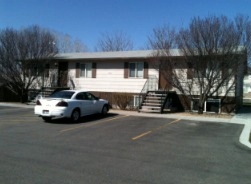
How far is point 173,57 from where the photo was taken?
19641 millimetres

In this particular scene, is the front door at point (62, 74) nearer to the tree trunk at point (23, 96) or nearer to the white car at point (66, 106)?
the tree trunk at point (23, 96)

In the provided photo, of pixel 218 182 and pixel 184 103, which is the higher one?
pixel 184 103

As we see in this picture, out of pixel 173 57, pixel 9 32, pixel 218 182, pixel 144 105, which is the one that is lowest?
pixel 218 182

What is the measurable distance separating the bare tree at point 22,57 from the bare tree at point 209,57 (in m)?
12.2

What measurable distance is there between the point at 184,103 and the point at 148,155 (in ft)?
43.7

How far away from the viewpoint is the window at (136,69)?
22997 millimetres

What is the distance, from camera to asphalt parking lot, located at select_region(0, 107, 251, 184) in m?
6.23

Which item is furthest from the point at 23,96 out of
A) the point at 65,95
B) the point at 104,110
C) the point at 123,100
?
the point at 65,95

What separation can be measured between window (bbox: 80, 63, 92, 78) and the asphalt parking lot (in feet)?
39.0

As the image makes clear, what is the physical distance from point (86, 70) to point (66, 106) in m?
11.6

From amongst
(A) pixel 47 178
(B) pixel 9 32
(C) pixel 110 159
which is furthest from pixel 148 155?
(B) pixel 9 32

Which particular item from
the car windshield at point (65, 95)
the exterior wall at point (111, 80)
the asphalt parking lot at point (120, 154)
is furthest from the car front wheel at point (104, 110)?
the exterior wall at point (111, 80)

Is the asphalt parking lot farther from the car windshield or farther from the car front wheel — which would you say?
the car front wheel

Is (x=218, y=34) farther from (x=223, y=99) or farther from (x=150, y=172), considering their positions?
(x=150, y=172)
